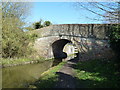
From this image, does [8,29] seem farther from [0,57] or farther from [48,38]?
[48,38]

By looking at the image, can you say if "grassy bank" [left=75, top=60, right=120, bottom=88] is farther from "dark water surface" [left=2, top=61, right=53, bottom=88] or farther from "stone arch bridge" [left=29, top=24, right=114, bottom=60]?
"stone arch bridge" [left=29, top=24, right=114, bottom=60]

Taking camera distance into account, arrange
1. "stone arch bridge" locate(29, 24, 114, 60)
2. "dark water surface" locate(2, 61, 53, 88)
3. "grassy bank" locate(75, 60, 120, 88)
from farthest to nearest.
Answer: "stone arch bridge" locate(29, 24, 114, 60), "dark water surface" locate(2, 61, 53, 88), "grassy bank" locate(75, 60, 120, 88)

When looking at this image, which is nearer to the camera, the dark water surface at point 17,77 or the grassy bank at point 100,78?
the grassy bank at point 100,78

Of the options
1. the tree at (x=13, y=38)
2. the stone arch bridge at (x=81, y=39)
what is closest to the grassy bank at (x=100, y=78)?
the stone arch bridge at (x=81, y=39)

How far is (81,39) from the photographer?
11.1 m

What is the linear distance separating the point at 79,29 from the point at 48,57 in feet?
19.3

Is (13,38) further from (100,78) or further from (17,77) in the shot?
(100,78)

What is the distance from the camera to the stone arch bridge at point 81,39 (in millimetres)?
9555

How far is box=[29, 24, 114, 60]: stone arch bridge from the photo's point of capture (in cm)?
955

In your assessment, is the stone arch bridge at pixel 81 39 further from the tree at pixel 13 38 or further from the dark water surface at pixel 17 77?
the dark water surface at pixel 17 77

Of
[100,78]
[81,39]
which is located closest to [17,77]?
[100,78]

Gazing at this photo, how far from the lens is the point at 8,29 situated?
10.4 metres

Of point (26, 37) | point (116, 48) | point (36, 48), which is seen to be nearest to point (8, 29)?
point (26, 37)

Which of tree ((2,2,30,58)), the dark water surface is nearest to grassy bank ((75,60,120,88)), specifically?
the dark water surface
